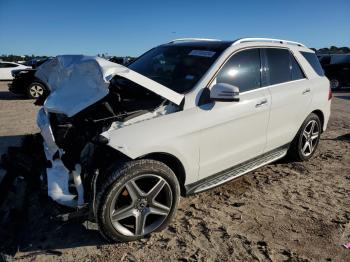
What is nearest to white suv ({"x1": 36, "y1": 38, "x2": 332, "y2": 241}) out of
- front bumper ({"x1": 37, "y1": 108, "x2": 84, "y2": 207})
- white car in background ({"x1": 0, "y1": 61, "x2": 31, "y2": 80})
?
front bumper ({"x1": 37, "y1": 108, "x2": 84, "y2": 207})

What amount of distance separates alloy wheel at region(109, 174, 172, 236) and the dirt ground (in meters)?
0.16

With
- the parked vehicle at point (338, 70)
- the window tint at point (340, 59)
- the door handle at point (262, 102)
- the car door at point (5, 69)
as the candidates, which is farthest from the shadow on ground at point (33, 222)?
the car door at point (5, 69)

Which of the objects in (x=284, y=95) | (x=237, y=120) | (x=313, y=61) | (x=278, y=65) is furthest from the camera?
(x=313, y=61)

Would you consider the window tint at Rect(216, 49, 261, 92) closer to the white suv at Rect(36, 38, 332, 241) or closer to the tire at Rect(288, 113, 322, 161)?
the white suv at Rect(36, 38, 332, 241)

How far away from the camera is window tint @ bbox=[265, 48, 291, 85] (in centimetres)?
497

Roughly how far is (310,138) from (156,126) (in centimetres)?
334

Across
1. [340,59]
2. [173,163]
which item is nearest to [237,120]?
[173,163]

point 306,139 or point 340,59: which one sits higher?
point 306,139

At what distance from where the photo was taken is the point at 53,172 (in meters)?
3.46

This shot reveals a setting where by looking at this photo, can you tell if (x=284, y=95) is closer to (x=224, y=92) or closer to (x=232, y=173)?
(x=232, y=173)

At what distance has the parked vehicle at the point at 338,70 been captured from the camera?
740 inches

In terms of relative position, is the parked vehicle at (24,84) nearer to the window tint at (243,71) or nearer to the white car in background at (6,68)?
the white car in background at (6,68)

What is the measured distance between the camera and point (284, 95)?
5.01 meters

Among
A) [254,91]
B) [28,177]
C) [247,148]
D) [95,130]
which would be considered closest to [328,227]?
[247,148]
